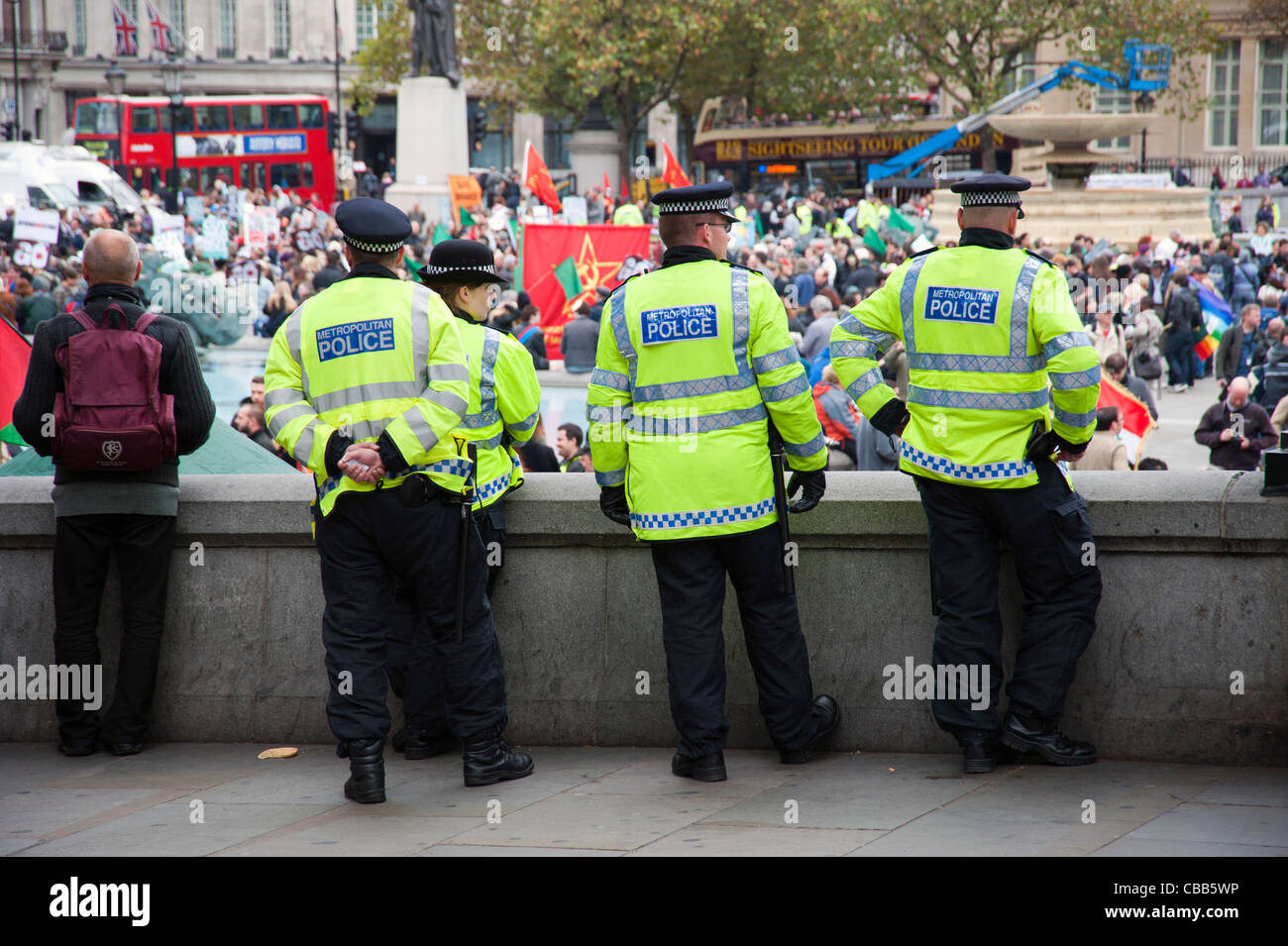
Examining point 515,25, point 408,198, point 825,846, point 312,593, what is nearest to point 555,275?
point 312,593

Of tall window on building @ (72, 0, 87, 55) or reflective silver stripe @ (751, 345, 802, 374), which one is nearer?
reflective silver stripe @ (751, 345, 802, 374)

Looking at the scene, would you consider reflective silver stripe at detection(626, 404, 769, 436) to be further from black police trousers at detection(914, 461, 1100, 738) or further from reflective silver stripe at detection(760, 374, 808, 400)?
black police trousers at detection(914, 461, 1100, 738)

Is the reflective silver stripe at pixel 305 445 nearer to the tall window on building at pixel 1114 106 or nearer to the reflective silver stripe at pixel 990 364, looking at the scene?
the reflective silver stripe at pixel 990 364

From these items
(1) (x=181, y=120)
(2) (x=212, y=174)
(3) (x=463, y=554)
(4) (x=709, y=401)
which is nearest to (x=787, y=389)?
(4) (x=709, y=401)

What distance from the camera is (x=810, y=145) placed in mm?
51906

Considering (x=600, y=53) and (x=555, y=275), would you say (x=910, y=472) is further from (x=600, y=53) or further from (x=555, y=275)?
(x=600, y=53)

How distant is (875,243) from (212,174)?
95.9 feet

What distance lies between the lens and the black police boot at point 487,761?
4586mm

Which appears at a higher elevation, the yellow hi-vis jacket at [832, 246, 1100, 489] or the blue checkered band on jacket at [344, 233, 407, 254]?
the blue checkered band on jacket at [344, 233, 407, 254]

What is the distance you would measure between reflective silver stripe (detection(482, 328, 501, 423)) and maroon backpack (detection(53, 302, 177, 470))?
101cm

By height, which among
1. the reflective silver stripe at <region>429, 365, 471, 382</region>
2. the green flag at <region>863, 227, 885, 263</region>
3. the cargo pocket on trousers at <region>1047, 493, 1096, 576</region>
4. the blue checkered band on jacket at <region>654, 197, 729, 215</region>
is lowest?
the cargo pocket on trousers at <region>1047, 493, 1096, 576</region>

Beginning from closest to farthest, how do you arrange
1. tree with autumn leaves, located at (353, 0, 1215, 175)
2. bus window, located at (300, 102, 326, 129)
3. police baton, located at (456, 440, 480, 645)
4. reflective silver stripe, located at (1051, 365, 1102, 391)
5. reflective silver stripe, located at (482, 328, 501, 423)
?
reflective silver stripe, located at (1051, 365, 1102, 391), police baton, located at (456, 440, 480, 645), reflective silver stripe, located at (482, 328, 501, 423), tree with autumn leaves, located at (353, 0, 1215, 175), bus window, located at (300, 102, 326, 129)

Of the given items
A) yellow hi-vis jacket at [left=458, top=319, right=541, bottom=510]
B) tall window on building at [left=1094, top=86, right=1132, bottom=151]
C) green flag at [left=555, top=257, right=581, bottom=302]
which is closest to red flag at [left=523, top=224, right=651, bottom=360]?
green flag at [left=555, top=257, right=581, bottom=302]

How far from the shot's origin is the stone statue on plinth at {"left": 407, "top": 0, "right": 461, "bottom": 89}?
3541 centimetres
